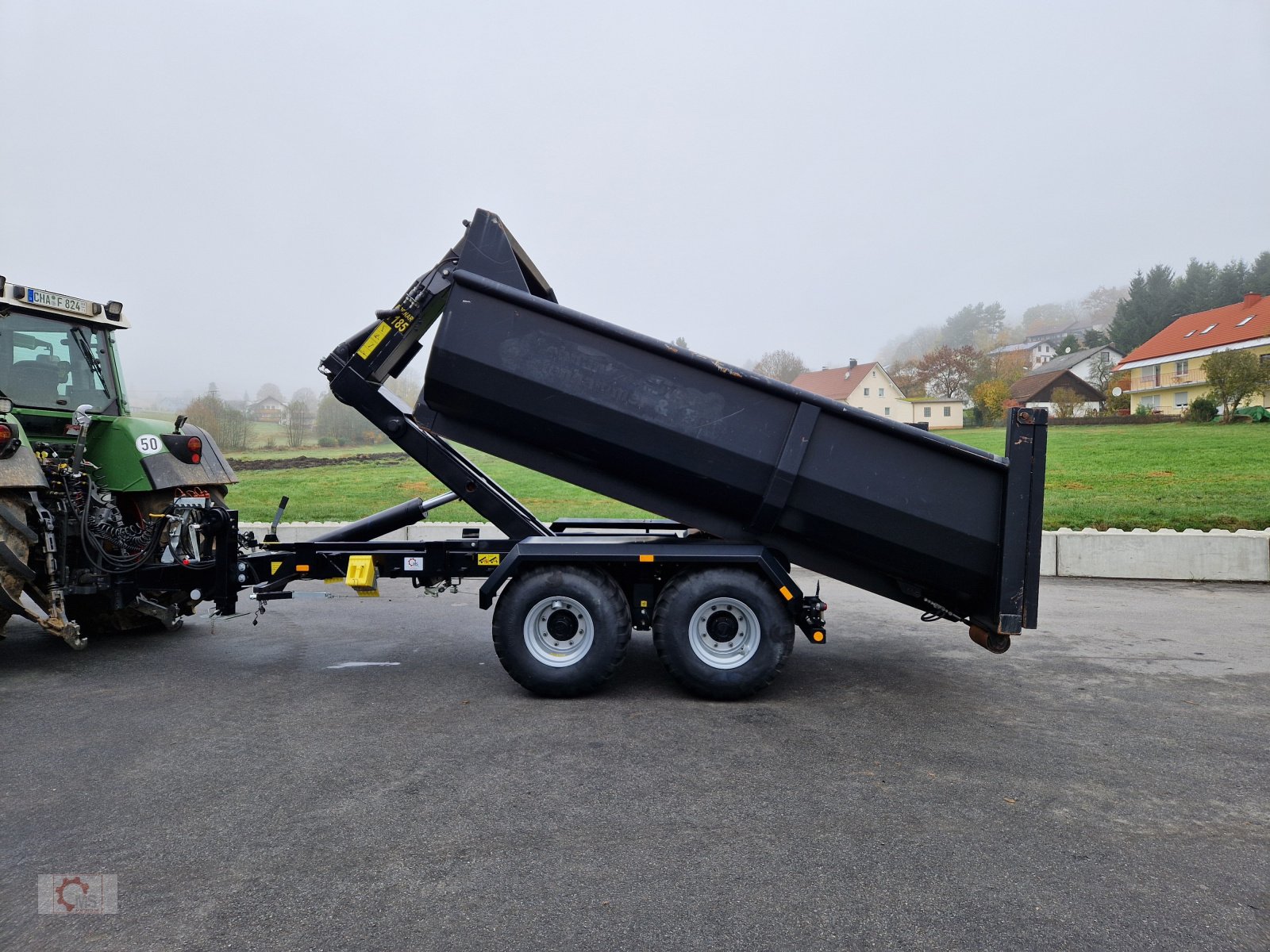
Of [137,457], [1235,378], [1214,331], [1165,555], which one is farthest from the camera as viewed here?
[1214,331]

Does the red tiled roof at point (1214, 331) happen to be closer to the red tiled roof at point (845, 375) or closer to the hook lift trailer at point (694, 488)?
the red tiled roof at point (845, 375)

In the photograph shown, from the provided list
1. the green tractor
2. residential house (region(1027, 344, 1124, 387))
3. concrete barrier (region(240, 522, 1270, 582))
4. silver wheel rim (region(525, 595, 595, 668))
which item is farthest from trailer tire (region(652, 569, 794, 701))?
residential house (region(1027, 344, 1124, 387))

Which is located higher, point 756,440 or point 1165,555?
point 756,440

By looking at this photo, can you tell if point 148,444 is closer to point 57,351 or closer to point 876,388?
point 57,351

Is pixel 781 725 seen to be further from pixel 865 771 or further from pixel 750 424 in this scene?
pixel 750 424

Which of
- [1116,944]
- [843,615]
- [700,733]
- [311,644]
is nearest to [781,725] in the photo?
[700,733]

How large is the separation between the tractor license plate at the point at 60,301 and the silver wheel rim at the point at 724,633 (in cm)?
601

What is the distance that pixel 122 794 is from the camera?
3936 millimetres

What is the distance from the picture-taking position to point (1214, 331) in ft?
93.6

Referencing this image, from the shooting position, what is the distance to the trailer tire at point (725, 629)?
211 inches

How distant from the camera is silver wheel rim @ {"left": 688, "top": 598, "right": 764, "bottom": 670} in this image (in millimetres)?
5395

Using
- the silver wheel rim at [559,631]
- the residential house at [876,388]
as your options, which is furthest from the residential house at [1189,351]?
the silver wheel rim at [559,631]

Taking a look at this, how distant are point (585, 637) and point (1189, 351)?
2937cm

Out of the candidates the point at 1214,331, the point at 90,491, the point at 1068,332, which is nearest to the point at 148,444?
the point at 90,491
